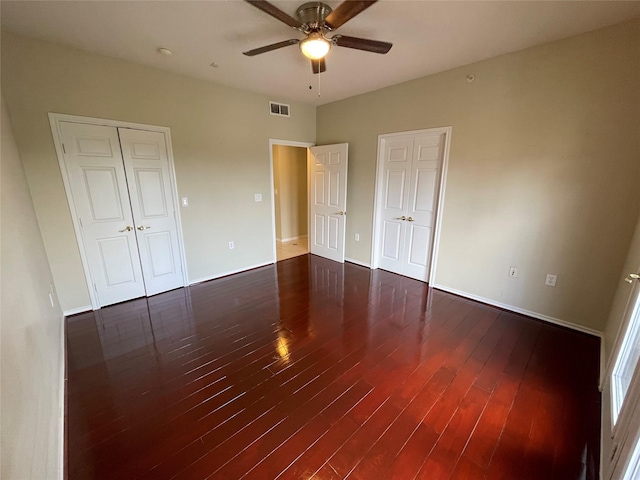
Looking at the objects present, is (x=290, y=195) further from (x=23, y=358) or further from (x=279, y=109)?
(x=23, y=358)

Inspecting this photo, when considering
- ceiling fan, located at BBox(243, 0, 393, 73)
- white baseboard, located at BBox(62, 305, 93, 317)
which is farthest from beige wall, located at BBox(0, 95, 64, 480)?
ceiling fan, located at BBox(243, 0, 393, 73)

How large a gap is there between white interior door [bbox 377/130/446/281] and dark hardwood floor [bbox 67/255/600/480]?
0.95 metres

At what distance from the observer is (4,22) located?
2064 millimetres

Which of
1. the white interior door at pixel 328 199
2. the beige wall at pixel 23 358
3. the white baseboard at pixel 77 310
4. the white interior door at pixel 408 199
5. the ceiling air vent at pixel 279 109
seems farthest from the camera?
the white interior door at pixel 328 199

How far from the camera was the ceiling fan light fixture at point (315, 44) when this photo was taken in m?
1.93

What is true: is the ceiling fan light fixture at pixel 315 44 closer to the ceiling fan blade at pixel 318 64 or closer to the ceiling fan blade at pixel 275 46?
the ceiling fan blade at pixel 275 46

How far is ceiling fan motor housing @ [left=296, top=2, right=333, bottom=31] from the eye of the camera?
1865 millimetres

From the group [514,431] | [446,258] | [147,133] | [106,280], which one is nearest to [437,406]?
[514,431]

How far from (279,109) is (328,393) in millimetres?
3939

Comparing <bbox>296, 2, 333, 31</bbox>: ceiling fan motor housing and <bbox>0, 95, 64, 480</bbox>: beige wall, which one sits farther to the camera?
<bbox>296, 2, 333, 31</bbox>: ceiling fan motor housing

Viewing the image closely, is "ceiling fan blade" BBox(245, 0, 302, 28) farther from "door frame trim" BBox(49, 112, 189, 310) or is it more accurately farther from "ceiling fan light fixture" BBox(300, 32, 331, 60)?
"door frame trim" BBox(49, 112, 189, 310)

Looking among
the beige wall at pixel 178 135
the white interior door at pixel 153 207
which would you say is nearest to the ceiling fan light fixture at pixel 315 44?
the beige wall at pixel 178 135

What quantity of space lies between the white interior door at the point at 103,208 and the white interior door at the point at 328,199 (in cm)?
281

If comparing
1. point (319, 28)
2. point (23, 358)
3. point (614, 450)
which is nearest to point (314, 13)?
point (319, 28)
